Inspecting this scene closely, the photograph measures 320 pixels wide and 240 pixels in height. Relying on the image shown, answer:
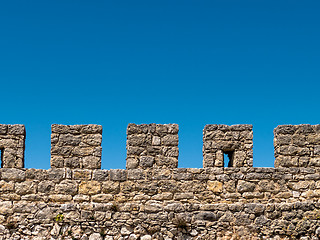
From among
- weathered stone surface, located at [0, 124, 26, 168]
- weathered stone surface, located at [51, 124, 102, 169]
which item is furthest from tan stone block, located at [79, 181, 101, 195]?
weathered stone surface, located at [0, 124, 26, 168]

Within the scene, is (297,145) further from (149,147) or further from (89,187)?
(89,187)

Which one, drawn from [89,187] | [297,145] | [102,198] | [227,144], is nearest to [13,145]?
[89,187]

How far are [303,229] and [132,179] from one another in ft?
12.2

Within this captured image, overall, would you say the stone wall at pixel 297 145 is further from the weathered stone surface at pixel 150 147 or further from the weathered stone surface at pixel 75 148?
the weathered stone surface at pixel 75 148

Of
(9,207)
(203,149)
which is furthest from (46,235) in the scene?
(203,149)

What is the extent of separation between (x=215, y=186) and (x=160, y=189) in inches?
45.8

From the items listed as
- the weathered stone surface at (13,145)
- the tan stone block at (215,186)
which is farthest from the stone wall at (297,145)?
the weathered stone surface at (13,145)

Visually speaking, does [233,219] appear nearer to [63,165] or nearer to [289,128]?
[289,128]

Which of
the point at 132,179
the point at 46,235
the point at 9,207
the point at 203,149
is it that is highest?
the point at 203,149

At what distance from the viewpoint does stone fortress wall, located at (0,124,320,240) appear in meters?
8.60

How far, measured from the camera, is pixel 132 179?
8.81 m

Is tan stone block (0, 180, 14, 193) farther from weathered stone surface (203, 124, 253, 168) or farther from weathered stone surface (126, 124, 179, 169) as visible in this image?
weathered stone surface (203, 124, 253, 168)

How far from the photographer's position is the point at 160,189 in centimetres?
880

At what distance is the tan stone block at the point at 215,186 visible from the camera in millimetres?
8828
